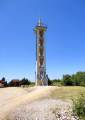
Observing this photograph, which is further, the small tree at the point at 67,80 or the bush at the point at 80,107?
the small tree at the point at 67,80

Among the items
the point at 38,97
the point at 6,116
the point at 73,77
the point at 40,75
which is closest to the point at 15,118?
the point at 6,116

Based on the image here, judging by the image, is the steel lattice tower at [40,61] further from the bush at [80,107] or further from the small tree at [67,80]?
the bush at [80,107]

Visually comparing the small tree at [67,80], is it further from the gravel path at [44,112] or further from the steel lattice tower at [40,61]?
the gravel path at [44,112]

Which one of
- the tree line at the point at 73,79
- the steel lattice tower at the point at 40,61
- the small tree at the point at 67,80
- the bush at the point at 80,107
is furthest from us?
the tree line at the point at 73,79

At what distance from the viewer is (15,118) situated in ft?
103

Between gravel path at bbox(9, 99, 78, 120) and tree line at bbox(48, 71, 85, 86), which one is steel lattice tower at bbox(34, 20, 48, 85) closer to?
tree line at bbox(48, 71, 85, 86)

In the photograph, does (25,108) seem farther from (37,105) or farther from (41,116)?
(41,116)

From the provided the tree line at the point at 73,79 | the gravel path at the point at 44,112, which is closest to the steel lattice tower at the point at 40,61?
the tree line at the point at 73,79

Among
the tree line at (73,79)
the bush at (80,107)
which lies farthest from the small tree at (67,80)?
the bush at (80,107)

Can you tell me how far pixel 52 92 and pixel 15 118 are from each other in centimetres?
1728

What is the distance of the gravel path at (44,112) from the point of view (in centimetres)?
2892

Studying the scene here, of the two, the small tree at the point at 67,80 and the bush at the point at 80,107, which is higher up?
the small tree at the point at 67,80

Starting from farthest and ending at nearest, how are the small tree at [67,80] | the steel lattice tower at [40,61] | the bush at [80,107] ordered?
the small tree at [67,80] → the steel lattice tower at [40,61] → the bush at [80,107]

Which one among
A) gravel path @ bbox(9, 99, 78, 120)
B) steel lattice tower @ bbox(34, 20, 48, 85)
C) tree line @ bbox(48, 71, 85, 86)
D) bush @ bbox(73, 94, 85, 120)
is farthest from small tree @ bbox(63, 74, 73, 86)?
bush @ bbox(73, 94, 85, 120)
